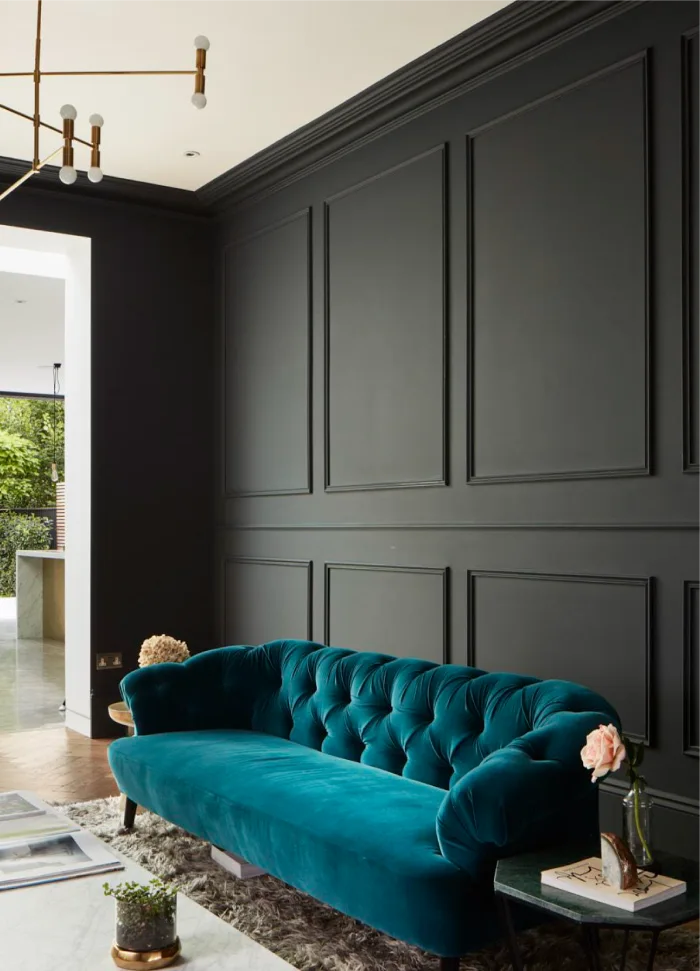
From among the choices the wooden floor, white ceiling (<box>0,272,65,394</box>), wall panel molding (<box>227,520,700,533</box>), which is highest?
white ceiling (<box>0,272,65,394</box>)

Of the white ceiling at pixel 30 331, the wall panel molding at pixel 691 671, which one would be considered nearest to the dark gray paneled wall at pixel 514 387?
the wall panel molding at pixel 691 671

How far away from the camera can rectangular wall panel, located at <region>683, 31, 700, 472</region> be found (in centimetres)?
332

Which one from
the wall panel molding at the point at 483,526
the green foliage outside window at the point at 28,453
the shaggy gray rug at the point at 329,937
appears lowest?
the shaggy gray rug at the point at 329,937

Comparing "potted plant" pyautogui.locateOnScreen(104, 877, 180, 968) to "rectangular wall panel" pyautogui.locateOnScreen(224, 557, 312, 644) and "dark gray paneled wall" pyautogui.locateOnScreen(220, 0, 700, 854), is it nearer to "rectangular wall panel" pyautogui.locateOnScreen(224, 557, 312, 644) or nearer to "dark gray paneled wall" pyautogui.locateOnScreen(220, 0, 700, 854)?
"dark gray paneled wall" pyautogui.locateOnScreen(220, 0, 700, 854)

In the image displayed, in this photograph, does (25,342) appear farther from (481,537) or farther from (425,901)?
(425,901)

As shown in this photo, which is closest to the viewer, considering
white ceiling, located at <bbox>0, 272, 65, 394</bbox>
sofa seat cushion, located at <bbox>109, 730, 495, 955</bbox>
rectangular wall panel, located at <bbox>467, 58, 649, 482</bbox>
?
sofa seat cushion, located at <bbox>109, 730, 495, 955</bbox>

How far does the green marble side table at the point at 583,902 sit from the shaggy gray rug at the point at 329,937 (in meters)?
0.36

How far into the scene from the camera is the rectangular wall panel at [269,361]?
5344 mm

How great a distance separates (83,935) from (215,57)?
11.3ft

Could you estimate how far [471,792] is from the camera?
2395 mm

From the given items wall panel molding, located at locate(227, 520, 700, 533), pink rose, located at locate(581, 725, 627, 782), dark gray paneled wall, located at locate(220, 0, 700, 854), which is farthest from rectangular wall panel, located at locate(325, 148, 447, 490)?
pink rose, located at locate(581, 725, 627, 782)

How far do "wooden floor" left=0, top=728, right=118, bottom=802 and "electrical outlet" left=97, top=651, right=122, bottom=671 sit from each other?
1.34 ft

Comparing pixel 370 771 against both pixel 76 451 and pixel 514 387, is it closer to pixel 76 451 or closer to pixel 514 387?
A: pixel 514 387

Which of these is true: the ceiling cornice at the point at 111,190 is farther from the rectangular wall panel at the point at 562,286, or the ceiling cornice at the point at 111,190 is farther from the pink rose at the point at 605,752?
the pink rose at the point at 605,752
